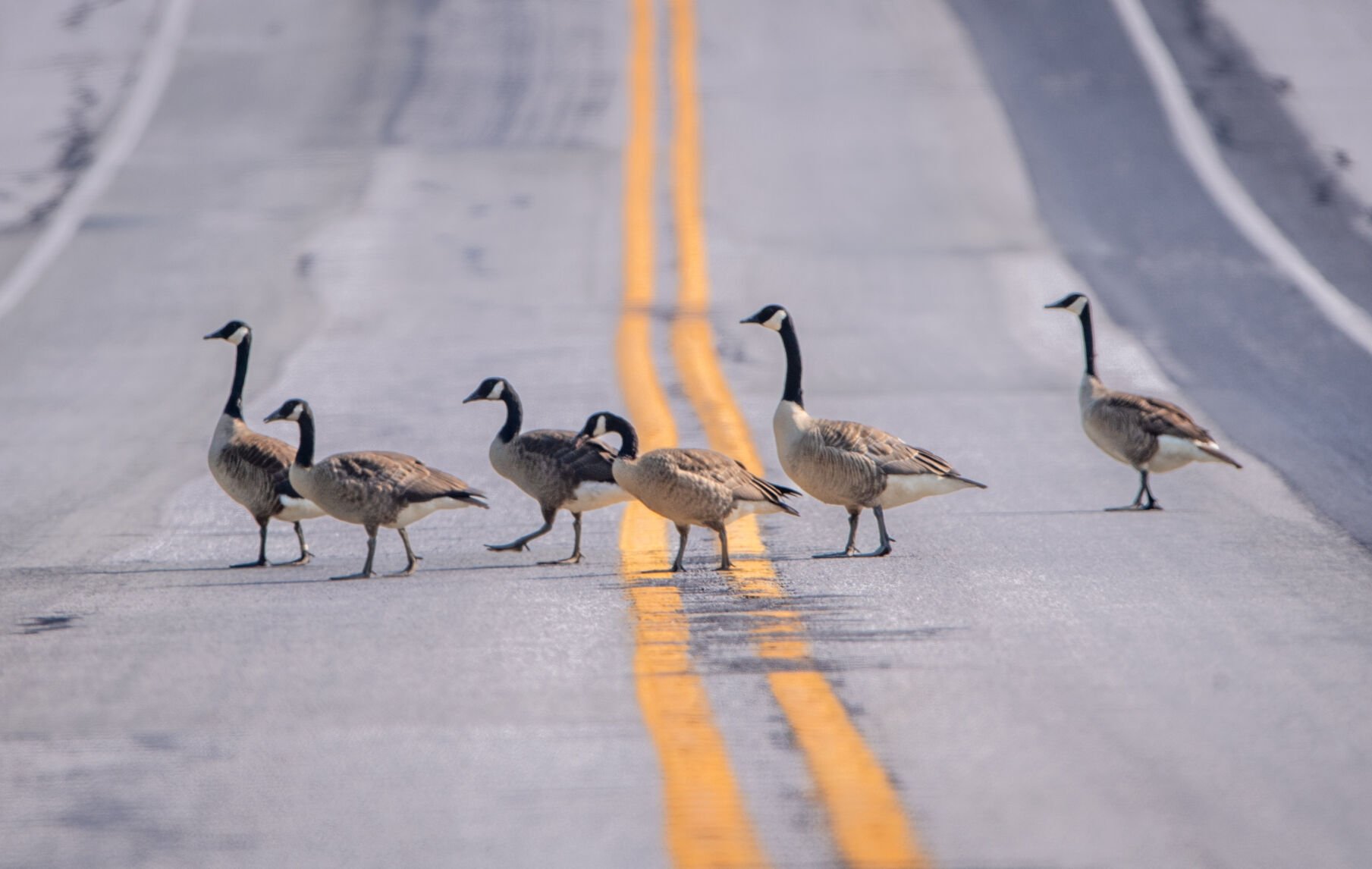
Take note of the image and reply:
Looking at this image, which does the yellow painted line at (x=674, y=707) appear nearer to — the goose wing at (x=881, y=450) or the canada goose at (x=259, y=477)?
Result: the goose wing at (x=881, y=450)

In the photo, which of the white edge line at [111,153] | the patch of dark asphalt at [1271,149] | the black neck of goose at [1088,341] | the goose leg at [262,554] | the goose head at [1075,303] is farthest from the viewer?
the white edge line at [111,153]

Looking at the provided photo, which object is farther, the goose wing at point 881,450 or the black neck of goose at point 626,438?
the black neck of goose at point 626,438

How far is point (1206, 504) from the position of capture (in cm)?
984

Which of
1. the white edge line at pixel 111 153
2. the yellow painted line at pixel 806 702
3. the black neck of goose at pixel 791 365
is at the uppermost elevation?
the white edge line at pixel 111 153

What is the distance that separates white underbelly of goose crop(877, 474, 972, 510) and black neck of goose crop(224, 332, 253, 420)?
148 inches

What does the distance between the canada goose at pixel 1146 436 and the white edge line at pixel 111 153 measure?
11764mm

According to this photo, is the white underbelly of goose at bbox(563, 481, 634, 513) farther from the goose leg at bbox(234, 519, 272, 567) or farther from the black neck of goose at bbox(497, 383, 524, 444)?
the goose leg at bbox(234, 519, 272, 567)

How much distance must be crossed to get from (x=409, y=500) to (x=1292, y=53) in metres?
20.1

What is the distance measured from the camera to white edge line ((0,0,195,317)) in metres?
18.4

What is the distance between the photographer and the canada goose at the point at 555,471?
888 cm

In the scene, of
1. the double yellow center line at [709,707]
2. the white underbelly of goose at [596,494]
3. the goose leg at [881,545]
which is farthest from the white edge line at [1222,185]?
the white underbelly of goose at [596,494]

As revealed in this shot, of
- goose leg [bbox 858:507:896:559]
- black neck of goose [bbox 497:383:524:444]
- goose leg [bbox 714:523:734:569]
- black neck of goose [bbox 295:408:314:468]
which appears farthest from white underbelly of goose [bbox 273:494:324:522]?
goose leg [bbox 858:507:896:559]

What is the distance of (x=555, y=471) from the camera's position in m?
8.98

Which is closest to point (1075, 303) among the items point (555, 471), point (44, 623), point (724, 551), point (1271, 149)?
point (555, 471)
